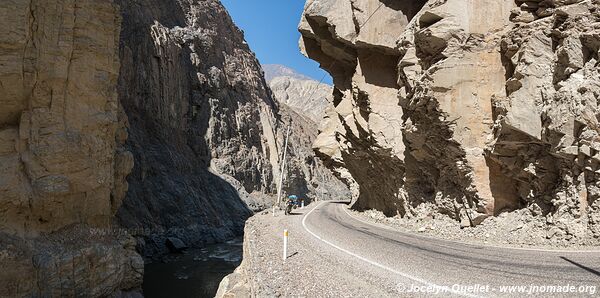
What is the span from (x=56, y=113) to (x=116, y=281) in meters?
8.44

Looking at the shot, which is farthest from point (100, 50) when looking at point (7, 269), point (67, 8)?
point (7, 269)

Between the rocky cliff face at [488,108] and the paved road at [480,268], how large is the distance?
250cm

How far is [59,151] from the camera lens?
54.9ft

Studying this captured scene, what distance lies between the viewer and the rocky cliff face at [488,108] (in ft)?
33.2

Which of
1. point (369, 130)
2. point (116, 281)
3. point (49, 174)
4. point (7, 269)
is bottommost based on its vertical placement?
point (116, 281)

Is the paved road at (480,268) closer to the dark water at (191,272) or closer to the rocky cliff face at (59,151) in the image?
the rocky cliff face at (59,151)

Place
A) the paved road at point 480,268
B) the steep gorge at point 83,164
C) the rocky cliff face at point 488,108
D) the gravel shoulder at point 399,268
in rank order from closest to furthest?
the paved road at point 480,268, the gravel shoulder at point 399,268, the rocky cliff face at point 488,108, the steep gorge at point 83,164

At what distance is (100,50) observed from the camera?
19359mm

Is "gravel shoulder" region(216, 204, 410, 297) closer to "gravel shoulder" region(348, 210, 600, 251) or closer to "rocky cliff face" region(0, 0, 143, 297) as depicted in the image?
"gravel shoulder" region(348, 210, 600, 251)

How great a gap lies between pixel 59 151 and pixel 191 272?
13575 mm

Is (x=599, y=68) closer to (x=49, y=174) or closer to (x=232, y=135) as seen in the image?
(x=49, y=174)

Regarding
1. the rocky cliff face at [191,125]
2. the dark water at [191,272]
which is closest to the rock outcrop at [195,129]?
the rocky cliff face at [191,125]

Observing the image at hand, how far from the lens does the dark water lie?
74.0ft

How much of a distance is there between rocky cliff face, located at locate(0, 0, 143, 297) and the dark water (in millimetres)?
4795
